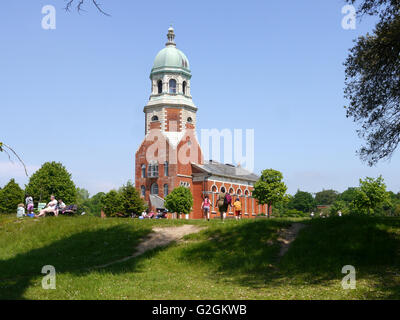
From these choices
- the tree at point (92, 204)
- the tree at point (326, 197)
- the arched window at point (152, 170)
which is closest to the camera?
the arched window at point (152, 170)

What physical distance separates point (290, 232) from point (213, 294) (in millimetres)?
9723

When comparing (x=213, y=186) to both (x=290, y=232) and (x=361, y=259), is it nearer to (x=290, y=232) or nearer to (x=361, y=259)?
(x=290, y=232)

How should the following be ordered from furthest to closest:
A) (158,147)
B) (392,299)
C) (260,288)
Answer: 1. (158,147)
2. (260,288)
3. (392,299)

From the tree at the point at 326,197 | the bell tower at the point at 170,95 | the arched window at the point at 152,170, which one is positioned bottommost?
the tree at the point at 326,197

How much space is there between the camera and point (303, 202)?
14288 cm

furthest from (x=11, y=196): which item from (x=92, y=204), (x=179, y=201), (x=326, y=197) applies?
(x=326, y=197)

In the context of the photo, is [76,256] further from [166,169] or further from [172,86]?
[172,86]

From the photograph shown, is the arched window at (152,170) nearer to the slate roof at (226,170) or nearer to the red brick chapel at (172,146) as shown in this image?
the red brick chapel at (172,146)

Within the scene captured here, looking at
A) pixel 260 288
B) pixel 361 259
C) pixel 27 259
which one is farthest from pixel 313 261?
pixel 27 259

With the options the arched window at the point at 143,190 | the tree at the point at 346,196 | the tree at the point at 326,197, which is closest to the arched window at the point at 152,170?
the arched window at the point at 143,190

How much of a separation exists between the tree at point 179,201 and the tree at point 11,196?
89.8ft

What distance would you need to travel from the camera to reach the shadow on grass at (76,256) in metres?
16.5

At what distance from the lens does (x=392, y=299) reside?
10789 mm
